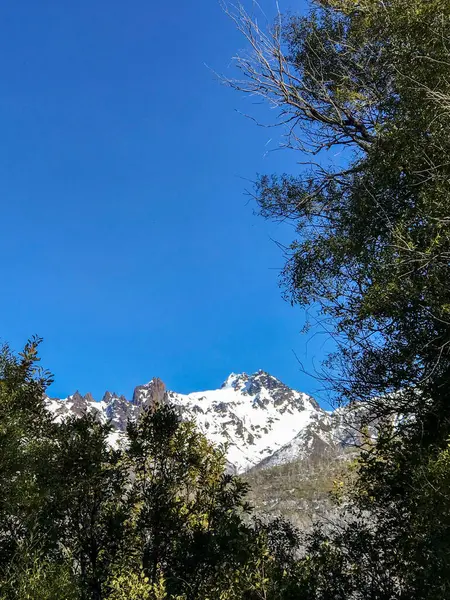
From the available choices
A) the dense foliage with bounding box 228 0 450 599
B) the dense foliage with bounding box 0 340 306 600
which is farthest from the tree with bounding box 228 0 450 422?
the dense foliage with bounding box 0 340 306 600

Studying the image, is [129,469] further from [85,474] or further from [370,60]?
[370,60]

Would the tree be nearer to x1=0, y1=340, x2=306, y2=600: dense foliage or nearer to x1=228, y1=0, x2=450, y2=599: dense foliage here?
x1=228, y1=0, x2=450, y2=599: dense foliage

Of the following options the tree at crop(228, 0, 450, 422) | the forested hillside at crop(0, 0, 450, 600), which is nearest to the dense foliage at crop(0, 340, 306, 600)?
the forested hillside at crop(0, 0, 450, 600)

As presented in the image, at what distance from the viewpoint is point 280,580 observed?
7.42m

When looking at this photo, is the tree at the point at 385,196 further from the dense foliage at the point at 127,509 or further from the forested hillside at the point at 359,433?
the dense foliage at the point at 127,509

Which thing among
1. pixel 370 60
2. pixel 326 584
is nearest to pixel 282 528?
pixel 326 584

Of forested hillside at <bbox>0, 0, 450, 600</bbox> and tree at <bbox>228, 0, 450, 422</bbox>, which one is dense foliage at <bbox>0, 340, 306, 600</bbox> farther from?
tree at <bbox>228, 0, 450, 422</bbox>

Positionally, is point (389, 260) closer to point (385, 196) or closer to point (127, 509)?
point (385, 196)

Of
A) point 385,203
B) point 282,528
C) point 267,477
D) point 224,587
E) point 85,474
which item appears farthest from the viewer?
point 267,477

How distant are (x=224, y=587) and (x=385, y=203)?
701 centimetres

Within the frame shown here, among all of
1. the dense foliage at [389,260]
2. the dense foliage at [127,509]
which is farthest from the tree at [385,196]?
the dense foliage at [127,509]

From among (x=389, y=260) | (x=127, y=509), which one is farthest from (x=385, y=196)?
(x=127, y=509)

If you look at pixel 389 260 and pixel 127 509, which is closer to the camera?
pixel 389 260

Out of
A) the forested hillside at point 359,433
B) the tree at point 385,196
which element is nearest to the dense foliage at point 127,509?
the forested hillside at point 359,433
